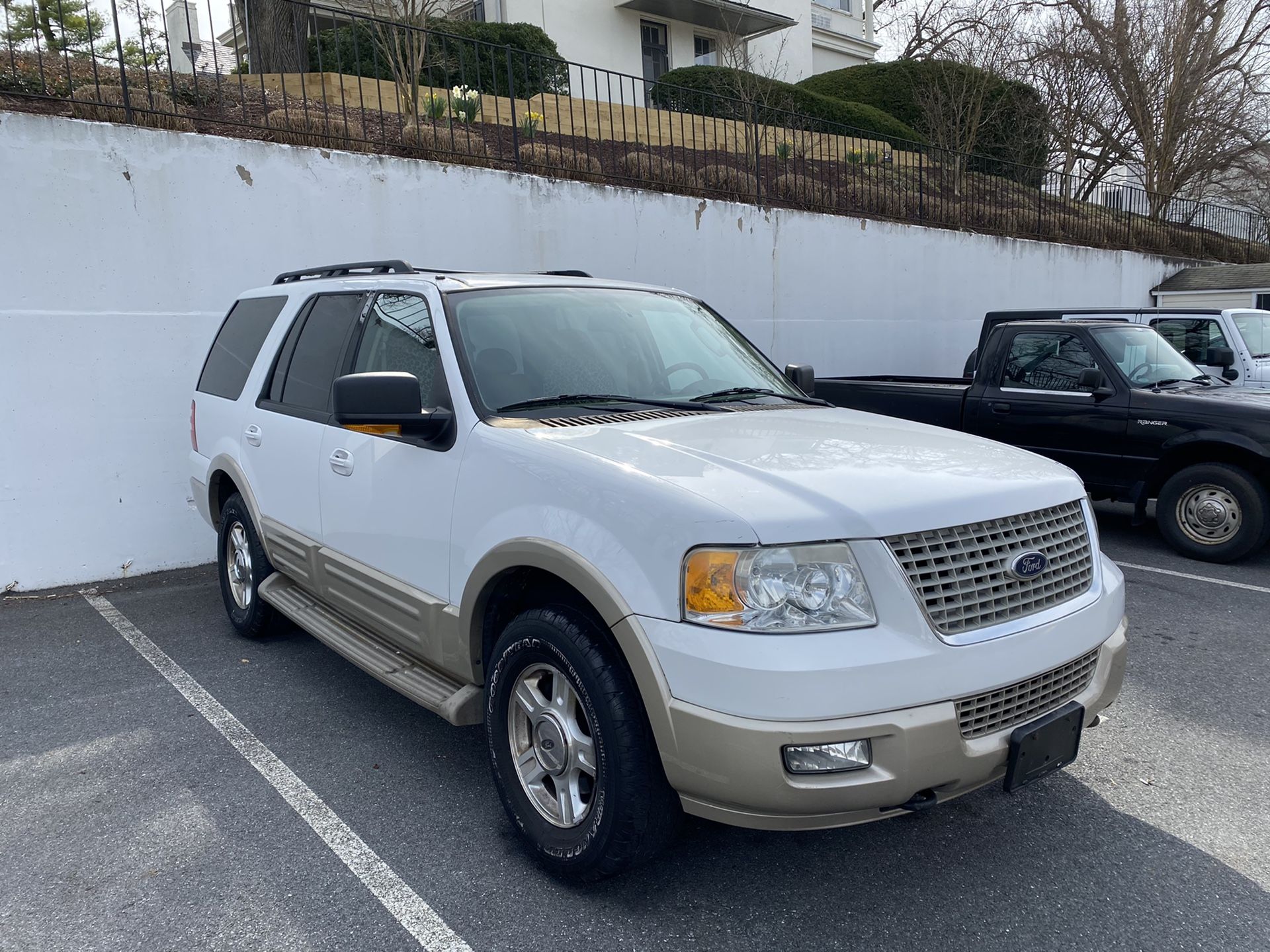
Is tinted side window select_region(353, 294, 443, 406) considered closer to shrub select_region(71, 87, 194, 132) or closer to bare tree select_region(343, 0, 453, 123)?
shrub select_region(71, 87, 194, 132)

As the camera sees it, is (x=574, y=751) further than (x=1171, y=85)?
No

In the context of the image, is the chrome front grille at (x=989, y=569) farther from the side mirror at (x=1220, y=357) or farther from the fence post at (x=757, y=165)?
the fence post at (x=757, y=165)

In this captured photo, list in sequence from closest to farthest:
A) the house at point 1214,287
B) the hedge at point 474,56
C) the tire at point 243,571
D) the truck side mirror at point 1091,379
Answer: the tire at point 243,571, the truck side mirror at point 1091,379, the house at point 1214,287, the hedge at point 474,56

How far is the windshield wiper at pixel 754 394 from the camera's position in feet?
12.5

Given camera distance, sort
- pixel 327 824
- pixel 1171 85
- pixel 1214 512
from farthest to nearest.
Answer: pixel 1171 85, pixel 1214 512, pixel 327 824

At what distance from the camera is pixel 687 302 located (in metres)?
4.49

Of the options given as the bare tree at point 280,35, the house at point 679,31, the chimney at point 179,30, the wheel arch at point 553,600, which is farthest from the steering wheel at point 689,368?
the house at point 679,31

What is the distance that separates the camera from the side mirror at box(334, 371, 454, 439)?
3.09m

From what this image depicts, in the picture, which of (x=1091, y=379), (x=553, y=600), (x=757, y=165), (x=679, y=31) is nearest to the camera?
(x=553, y=600)

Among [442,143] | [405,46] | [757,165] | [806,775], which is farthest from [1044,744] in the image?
[405,46]

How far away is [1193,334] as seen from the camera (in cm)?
949

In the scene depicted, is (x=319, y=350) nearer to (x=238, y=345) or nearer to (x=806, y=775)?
(x=238, y=345)

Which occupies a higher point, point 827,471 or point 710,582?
point 827,471

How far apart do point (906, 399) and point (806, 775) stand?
6098 mm
